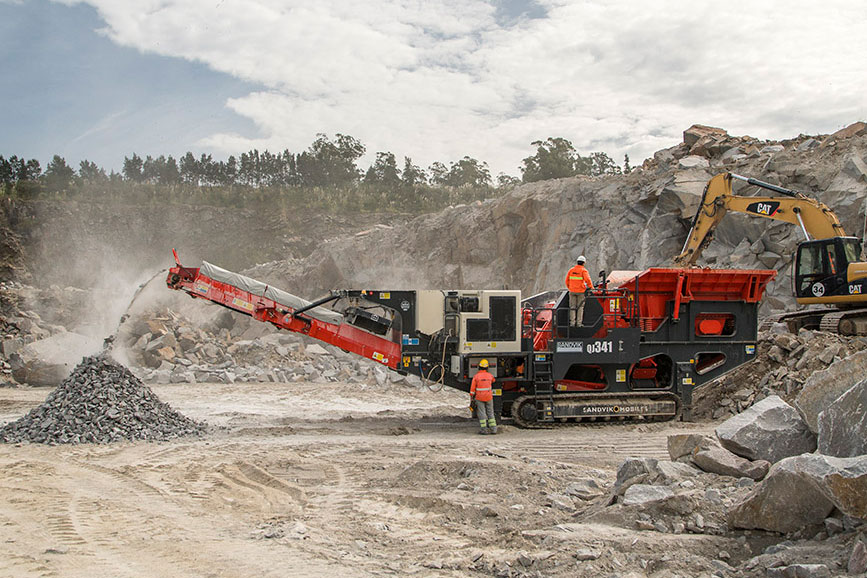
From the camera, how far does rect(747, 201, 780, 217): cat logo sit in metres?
13.7

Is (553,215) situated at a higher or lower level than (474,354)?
higher

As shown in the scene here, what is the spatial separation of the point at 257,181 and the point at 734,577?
55.1 metres

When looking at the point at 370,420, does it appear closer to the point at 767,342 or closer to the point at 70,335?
the point at 767,342

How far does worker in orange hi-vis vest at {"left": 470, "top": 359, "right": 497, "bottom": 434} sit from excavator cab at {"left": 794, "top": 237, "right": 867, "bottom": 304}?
23.3ft

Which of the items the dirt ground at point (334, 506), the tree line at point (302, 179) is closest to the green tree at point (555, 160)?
the tree line at point (302, 179)

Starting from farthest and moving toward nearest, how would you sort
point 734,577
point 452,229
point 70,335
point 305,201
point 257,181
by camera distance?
point 257,181, point 305,201, point 452,229, point 70,335, point 734,577

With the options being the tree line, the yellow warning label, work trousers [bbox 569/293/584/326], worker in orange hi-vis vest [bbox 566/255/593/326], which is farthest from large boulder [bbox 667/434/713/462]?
the tree line

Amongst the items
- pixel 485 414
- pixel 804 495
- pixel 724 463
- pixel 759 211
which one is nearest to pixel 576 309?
pixel 485 414

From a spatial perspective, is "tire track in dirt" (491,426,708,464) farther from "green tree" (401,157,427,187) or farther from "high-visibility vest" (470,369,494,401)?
"green tree" (401,157,427,187)

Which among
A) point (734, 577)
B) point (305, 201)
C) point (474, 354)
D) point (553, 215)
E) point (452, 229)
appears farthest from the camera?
point (305, 201)

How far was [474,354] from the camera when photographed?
11.1 meters

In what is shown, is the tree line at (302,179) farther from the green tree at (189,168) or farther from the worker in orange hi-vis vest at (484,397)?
the worker in orange hi-vis vest at (484,397)

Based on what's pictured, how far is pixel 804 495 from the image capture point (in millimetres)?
4395

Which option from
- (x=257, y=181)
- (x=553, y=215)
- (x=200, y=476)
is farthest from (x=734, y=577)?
(x=257, y=181)
